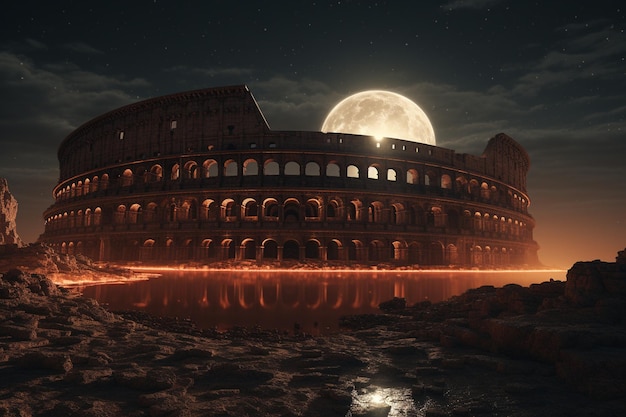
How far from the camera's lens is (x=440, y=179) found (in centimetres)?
3503

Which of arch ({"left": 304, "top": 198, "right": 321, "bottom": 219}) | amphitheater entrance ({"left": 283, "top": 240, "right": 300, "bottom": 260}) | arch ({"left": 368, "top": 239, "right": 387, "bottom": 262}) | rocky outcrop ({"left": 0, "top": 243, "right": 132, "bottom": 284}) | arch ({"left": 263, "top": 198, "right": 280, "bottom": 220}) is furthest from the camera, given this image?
arch ({"left": 263, "top": 198, "right": 280, "bottom": 220})

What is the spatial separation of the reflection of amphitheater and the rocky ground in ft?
70.9

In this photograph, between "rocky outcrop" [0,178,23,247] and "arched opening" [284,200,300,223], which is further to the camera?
"rocky outcrop" [0,178,23,247]

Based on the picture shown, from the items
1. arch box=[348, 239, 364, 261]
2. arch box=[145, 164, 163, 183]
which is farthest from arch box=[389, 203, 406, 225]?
arch box=[145, 164, 163, 183]

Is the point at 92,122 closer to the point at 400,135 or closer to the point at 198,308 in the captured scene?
the point at 400,135

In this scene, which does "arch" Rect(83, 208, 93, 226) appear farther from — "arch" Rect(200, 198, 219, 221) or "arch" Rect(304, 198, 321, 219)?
"arch" Rect(304, 198, 321, 219)

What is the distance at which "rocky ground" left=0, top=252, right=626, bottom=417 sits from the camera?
3.27 metres

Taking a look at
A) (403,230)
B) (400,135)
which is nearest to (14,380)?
(403,230)

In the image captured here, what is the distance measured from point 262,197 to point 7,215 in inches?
1694

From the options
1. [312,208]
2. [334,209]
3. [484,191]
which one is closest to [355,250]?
[334,209]

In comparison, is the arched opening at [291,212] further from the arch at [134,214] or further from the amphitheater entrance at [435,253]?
the arch at [134,214]

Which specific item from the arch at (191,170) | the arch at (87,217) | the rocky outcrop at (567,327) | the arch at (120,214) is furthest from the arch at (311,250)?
the rocky outcrop at (567,327)

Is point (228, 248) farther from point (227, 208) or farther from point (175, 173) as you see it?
point (175, 173)

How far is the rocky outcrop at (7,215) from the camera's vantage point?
164 ft
